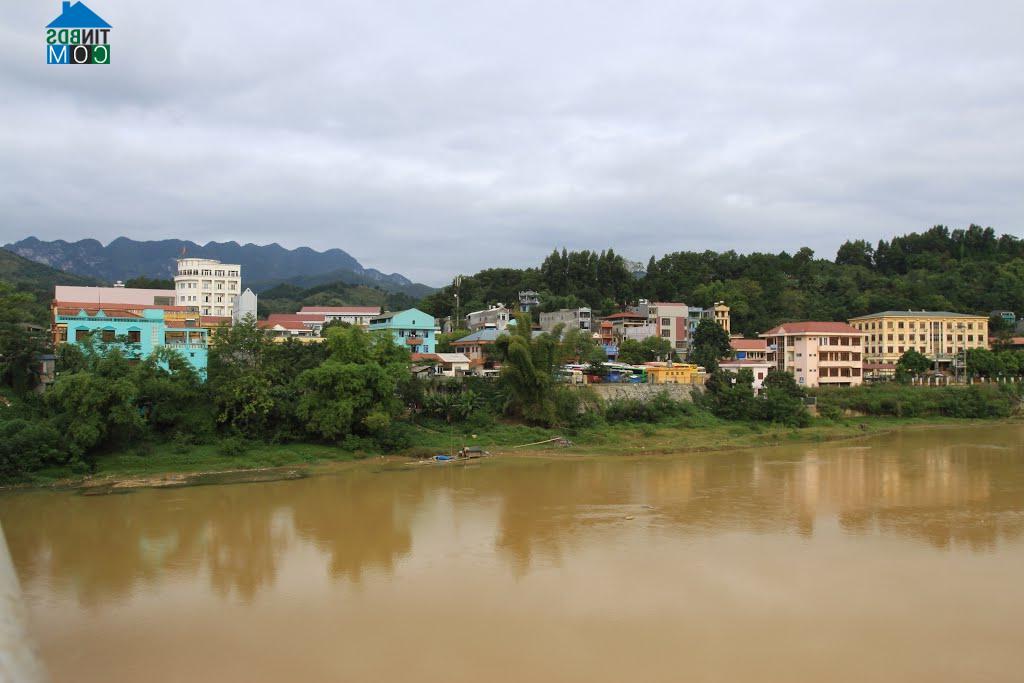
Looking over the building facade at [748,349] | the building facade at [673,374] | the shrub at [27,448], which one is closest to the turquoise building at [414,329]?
the building facade at [673,374]

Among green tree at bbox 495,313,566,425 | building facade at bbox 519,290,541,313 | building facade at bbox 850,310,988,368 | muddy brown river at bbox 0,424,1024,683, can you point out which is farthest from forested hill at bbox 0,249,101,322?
building facade at bbox 850,310,988,368

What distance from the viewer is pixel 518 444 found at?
20562 mm

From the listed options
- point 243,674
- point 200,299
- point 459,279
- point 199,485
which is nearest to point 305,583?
point 243,674

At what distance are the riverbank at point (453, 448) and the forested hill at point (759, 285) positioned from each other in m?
13.3

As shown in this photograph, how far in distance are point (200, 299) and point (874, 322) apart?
1252 inches

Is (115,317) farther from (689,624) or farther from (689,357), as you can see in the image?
(689,357)

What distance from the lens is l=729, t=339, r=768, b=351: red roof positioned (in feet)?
101

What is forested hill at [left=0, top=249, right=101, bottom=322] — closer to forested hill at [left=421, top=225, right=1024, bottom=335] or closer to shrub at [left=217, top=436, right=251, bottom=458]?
forested hill at [left=421, top=225, right=1024, bottom=335]

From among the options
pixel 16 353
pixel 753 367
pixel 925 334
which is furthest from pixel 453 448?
pixel 925 334

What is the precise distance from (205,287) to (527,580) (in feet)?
92.5

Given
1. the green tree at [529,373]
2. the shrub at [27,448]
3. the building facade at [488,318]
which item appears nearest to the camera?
the shrub at [27,448]

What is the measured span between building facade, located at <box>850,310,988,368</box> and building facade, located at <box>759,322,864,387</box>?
3608mm

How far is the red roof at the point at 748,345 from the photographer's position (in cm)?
3088

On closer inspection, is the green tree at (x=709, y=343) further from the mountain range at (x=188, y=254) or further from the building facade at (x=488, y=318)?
the mountain range at (x=188, y=254)
